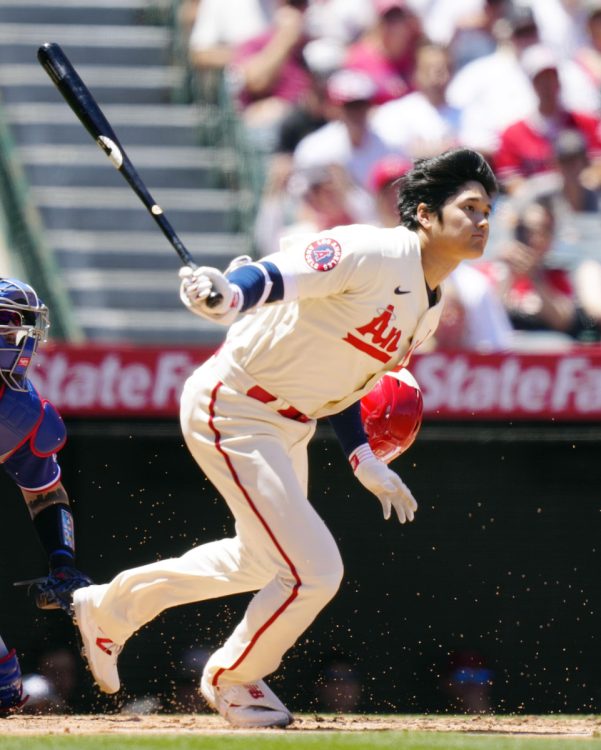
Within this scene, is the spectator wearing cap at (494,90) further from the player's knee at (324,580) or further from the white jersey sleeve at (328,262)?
the player's knee at (324,580)

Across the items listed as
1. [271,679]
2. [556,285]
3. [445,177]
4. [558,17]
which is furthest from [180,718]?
[558,17]

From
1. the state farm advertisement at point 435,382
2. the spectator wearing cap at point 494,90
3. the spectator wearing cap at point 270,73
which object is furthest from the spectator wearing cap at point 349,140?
the state farm advertisement at point 435,382

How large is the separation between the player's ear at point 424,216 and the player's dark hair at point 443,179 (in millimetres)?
15

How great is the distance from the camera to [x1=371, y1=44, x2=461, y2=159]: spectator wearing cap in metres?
8.70

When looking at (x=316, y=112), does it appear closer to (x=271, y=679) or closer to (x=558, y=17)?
→ (x=558, y=17)

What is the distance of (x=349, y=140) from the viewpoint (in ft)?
28.4

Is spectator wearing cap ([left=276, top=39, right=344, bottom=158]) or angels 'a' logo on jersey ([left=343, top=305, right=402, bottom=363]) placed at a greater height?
spectator wearing cap ([left=276, top=39, right=344, bottom=158])

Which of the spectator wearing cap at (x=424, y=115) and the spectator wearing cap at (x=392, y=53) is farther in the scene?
the spectator wearing cap at (x=392, y=53)

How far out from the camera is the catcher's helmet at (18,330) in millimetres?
4688

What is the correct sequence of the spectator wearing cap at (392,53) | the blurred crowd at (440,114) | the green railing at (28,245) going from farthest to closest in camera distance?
the spectator wearing cap at (392,53)
the green railing at (28,245)
the blurred crowd at (440,114)

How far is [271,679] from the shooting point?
564 cm

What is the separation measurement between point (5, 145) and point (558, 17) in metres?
3.75

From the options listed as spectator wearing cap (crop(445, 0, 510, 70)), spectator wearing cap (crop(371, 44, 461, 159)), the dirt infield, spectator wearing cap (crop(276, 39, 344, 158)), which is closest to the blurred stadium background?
the dirt infield

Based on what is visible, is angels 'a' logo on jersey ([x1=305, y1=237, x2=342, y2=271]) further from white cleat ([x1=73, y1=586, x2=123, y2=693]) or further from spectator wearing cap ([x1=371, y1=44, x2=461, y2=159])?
spectator wearing cap ([x1=371, y1=44, x2=461, y2=159])
